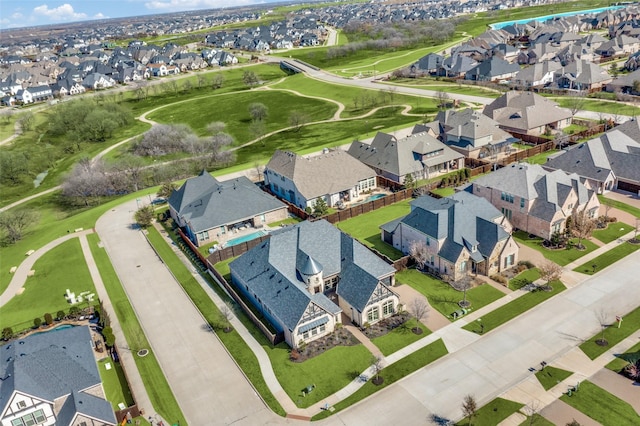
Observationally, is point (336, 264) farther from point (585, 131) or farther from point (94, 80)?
point (94, 80)

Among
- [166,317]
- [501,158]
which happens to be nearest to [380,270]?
[166,317]

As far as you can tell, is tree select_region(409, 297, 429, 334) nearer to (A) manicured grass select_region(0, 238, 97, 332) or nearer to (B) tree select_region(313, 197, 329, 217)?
(B) tree select_region(313, 197, 329, 217)

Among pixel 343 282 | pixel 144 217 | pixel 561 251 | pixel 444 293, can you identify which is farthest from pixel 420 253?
pixel 144 217

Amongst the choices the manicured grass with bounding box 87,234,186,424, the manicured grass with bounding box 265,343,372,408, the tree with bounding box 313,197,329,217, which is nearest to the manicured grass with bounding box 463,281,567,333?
the manicured grass with bounding box 265,343,372,408

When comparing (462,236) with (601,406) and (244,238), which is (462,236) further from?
(244,238)

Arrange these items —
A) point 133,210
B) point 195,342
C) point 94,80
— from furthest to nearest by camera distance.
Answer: point 94,80, point 133,210, point 195,342
